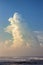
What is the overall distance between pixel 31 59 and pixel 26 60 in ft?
0.56

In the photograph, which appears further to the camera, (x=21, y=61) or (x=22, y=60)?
(x=22, y=60)

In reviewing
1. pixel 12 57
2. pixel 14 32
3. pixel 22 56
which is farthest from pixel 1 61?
pixel 14 32

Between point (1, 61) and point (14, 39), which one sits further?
point (1, 61)

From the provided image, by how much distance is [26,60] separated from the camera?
6.19 m

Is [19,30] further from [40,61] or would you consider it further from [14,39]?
[40,61]

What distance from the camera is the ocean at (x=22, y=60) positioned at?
19.3 feet

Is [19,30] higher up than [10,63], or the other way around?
[19,30]

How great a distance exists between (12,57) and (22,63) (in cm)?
56

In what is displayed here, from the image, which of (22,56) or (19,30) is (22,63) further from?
(19,30)

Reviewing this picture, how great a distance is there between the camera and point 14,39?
18.4 feet

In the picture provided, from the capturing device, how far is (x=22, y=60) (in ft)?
20.2

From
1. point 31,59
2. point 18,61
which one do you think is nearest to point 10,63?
point 18,61

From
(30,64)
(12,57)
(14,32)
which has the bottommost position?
(30,64)

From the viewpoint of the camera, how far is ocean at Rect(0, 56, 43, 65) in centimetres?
588
